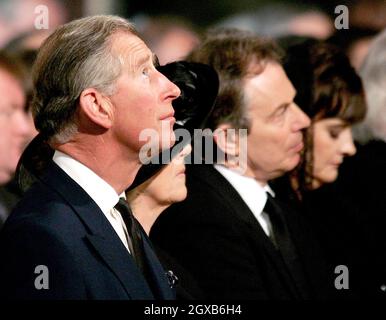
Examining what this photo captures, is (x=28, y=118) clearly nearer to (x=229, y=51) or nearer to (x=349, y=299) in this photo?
(x=229, y=51)

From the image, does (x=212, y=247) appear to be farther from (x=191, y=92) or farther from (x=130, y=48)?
(x=130, y=48)

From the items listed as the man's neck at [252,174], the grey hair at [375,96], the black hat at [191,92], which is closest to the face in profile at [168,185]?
the black hat at [191,92]

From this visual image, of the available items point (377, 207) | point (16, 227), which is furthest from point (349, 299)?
point (16, 227)

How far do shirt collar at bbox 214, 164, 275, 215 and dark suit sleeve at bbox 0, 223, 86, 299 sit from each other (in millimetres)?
892

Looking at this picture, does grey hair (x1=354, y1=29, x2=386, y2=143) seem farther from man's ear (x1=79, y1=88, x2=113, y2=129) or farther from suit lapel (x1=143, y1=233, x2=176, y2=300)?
man's ear (x1=79, y1=88, x2=113, y2=129)

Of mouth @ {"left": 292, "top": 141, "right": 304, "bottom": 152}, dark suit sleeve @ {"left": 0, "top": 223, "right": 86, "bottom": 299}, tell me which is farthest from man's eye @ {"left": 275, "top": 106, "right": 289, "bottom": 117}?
dark suit sleeve @ {"left": 0, "top": 223, "right": 86, "bottom": 299}

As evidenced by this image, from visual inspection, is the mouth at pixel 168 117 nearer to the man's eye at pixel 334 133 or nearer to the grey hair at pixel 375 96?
the man's eye at pixel 334 133

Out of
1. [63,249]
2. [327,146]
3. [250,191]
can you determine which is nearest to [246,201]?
[250,191]

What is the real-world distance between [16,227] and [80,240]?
0.13 metres

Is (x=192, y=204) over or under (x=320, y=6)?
under

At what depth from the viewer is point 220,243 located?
8.34ft

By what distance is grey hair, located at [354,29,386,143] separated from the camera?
3229mm

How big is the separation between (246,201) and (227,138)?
0.19 metres

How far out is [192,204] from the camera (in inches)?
102
